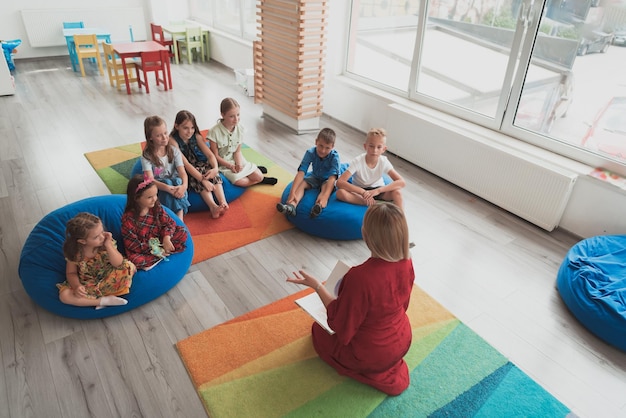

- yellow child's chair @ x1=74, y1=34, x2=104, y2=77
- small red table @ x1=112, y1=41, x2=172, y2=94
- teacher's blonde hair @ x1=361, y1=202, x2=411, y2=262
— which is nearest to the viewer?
teacher's blonde hair @ x1=361, y1=202, x2=411, y2=262

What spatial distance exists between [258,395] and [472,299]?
1.50 metres

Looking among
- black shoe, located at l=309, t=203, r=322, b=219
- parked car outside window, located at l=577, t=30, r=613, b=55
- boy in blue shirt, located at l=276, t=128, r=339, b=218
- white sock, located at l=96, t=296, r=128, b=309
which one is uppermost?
parked car outside window, located at l=577, t=30, r=613, b=55

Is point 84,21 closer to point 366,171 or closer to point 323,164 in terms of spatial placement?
point 323,164

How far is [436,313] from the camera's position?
266 centimetres

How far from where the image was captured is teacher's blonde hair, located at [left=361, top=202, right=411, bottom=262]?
65.8 inches

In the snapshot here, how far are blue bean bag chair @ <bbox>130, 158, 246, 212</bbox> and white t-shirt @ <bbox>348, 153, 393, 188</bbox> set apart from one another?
103 cm

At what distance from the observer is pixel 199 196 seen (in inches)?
139

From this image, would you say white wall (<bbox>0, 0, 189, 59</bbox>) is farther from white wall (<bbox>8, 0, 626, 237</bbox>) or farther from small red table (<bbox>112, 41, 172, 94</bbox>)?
small red table (<bbox>112, 41, 172, 94</bbox>)

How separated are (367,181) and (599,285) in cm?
166

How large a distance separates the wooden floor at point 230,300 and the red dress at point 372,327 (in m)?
0.69

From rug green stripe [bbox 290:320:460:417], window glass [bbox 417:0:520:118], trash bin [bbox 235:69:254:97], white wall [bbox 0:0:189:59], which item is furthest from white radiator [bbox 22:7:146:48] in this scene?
rug green stripe [bbox 290:320:460:417]

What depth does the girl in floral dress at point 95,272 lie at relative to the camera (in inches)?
88.3

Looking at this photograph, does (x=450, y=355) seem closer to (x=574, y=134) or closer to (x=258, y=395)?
(x=258, y=395)

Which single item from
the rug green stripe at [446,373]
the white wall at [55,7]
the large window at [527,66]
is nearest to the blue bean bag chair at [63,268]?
the rug green stripe at [446,373]
